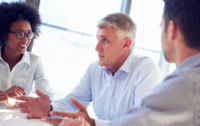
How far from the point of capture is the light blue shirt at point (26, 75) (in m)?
1.86

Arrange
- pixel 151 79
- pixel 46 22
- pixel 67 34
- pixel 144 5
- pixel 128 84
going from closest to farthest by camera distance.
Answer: pixel 151 79
pixel 128 84
pixel 46 22
pixel 67 34
pixel 144 5

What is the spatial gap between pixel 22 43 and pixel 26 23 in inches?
8.2

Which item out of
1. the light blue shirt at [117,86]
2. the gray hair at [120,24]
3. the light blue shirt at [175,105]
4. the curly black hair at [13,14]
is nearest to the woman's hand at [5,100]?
the light blue shirt at [117,86]

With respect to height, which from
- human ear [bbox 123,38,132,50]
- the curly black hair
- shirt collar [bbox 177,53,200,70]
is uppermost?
the curly black hair

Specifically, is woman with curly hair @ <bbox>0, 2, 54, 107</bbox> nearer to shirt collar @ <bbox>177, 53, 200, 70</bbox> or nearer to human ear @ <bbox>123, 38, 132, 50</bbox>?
human ear @ <bbox>123, 38, 132, 50</bbox>

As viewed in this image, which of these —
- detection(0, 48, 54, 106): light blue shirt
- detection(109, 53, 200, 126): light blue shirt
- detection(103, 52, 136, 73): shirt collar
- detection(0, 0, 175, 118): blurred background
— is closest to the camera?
detection(109, 53, 200, 126): light blue shirt

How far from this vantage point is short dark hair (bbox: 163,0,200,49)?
2.52 ft

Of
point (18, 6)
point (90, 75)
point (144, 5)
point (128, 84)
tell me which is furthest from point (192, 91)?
point (144, 5)

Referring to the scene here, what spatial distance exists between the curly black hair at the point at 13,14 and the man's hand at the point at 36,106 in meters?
0.85

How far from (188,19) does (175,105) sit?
330mm

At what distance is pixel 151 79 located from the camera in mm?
1453

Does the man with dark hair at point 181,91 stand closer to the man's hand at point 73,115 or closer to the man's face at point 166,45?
the man's face at point 166,45

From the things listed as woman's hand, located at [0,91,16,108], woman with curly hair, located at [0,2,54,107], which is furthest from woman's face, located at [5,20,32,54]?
woman's hand, located at [0,91,16,108]

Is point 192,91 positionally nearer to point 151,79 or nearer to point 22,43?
point 151,79
